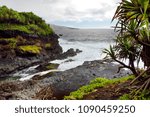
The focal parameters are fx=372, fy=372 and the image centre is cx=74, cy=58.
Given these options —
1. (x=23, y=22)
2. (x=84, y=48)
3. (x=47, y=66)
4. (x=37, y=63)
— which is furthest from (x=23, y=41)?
(x=84, y=48)

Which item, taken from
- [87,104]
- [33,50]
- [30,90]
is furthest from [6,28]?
[87,104]

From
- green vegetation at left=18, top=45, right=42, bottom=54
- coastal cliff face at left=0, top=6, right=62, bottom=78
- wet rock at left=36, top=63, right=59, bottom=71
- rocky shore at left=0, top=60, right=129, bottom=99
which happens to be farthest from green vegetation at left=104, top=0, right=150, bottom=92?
green vegetation at left=18, top=45, right=42, bottom=54

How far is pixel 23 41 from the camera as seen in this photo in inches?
1827

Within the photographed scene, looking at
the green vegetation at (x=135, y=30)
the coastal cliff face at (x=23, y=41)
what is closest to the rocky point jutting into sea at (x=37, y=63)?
the coastal cliff face at (x=23, y=41)

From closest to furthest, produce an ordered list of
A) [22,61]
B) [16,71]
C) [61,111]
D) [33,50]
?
[61,111] < [16,71] < [22,61] < [33,50]

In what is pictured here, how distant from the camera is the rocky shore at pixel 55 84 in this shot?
827 inches

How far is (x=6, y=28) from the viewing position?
4612 cm

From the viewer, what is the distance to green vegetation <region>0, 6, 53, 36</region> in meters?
48.1

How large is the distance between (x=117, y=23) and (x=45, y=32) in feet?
146

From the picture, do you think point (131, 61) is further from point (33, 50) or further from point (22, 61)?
point (33, 50)

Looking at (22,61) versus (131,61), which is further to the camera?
(22,61)

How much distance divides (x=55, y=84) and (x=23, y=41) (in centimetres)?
2109

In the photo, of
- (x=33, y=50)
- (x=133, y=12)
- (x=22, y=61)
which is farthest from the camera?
(x=33, y=50)

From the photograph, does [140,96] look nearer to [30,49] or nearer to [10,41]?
[10,41]
